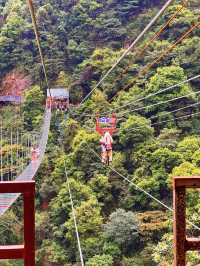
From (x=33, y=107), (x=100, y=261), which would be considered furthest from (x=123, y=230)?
(x=33, y=107)

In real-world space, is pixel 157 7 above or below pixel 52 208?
above

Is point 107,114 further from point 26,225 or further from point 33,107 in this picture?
point 26,225

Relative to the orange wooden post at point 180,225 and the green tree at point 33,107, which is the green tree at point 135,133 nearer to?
the green tree at point 33,107

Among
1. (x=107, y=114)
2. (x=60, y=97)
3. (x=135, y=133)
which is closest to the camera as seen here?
(x=135, y=133)

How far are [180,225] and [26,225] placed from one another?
31cm

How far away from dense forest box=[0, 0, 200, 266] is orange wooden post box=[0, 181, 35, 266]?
106 inches

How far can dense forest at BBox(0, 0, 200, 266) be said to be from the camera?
8859 millimetres

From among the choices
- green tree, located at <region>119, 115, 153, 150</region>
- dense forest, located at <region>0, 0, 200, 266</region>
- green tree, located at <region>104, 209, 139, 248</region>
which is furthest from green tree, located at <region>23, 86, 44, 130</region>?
green tree, located at <region>104, 209, 139, 248</region>

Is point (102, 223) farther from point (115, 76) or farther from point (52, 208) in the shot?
point (115, 76)

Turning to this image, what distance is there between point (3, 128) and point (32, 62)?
380 centimetres

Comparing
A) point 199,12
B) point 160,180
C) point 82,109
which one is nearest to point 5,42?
point 82,109

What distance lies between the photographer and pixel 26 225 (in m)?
0.87

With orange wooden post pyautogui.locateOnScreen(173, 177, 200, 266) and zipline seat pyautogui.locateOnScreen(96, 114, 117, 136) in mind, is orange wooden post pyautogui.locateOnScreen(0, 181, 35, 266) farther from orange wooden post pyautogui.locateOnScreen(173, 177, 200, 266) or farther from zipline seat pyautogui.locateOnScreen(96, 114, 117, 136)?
zipline seat pyautogui.locateOnScreen(96, 114, 117, 136)

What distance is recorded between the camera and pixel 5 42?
19.4m
